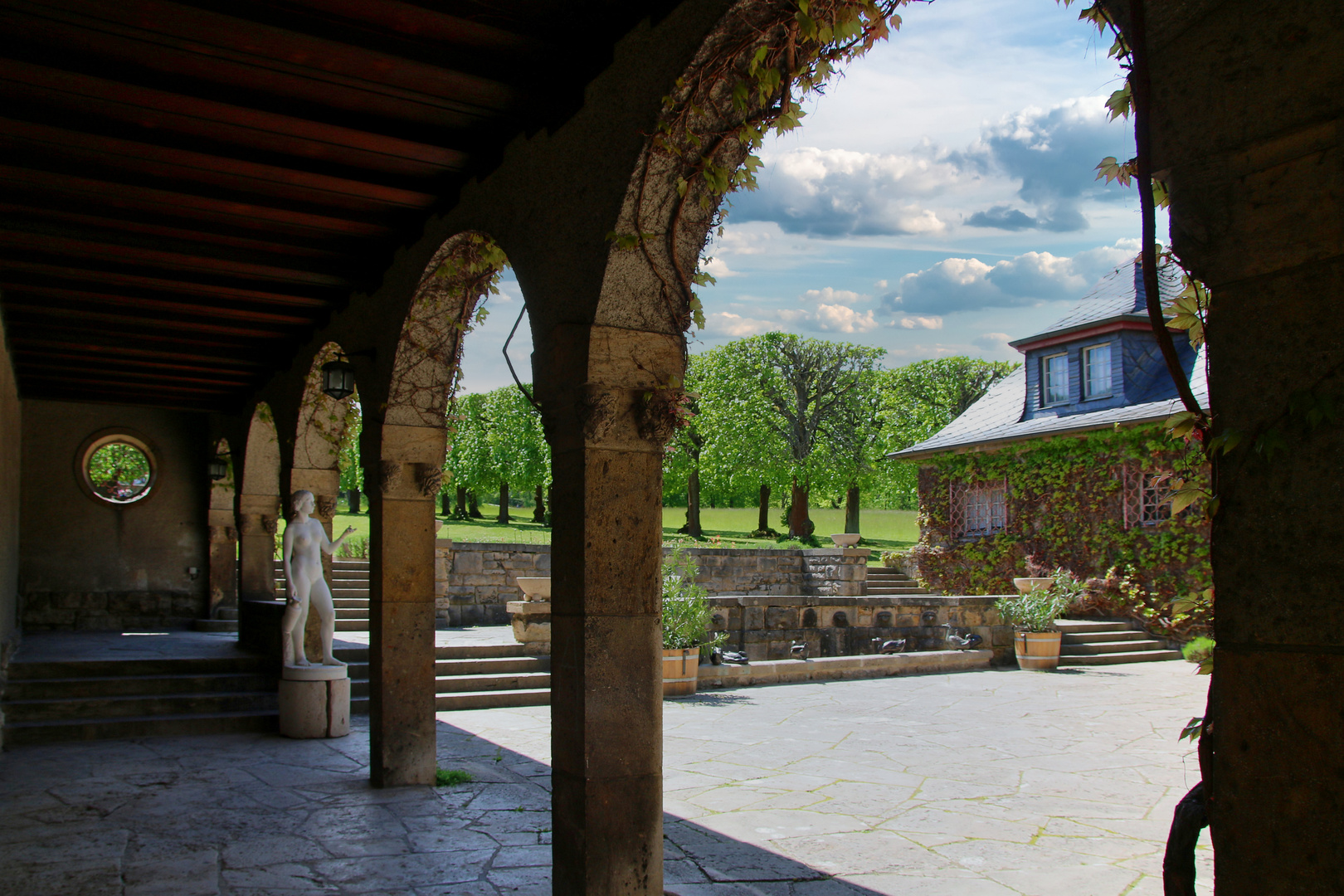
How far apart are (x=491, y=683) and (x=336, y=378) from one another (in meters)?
3.74

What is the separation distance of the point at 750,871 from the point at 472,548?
34.3 feet

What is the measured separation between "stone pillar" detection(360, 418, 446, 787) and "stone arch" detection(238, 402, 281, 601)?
5.16 metres

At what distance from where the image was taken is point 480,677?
8.69 meters

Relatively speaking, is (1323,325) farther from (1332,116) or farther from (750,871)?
(750,871)

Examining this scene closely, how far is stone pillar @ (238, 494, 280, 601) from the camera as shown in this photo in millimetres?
10359

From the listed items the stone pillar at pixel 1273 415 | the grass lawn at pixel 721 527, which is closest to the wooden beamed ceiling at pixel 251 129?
the stone pillar at pixel 1273 415

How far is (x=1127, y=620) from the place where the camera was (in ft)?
45.2

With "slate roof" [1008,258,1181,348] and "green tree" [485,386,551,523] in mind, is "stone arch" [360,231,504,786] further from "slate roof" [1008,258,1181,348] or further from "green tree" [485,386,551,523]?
"green tree" [485,386,551,523]

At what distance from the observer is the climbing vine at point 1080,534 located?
44.0ft

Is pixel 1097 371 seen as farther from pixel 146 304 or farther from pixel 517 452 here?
pixel 517 452

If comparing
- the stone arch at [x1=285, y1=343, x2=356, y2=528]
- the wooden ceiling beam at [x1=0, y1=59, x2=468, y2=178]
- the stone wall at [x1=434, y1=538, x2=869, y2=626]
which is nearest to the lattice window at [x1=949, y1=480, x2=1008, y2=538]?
the stone wall at [x1=434, y1=538, x2=869, y2=626]

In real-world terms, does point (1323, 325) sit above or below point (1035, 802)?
above

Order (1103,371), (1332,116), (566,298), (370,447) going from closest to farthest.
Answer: (1332,116) < (566,298) < (370,447) < (1103,371)

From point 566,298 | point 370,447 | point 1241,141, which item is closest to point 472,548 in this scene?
point 370,447
